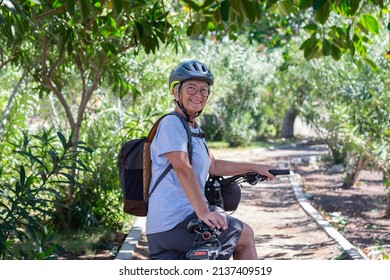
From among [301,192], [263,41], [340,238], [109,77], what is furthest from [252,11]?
[263,41]

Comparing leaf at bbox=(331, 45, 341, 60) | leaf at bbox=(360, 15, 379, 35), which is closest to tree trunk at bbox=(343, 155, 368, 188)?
leaf at bbox=(331, 45, 341, 60)

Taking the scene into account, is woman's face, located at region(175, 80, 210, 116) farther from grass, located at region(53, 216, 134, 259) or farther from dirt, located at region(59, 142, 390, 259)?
grass, located at region(53, 216, 134, 259)

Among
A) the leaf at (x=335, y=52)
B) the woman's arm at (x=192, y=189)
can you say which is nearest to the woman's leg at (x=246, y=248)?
the woman's arm at (x=192, y=189)

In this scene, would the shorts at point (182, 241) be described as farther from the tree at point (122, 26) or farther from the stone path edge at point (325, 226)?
the stone path edge at point (325, 226)

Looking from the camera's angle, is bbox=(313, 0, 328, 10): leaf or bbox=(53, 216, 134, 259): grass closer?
bbox=(313, 0, 328, 10): leaf

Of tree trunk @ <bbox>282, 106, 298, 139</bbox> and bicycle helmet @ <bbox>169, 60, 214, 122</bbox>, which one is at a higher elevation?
bicycle helmet @ <bbox>169, 60, 214, 122</bbox>

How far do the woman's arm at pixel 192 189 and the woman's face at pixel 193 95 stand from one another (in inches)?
13.0

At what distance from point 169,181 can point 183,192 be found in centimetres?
10

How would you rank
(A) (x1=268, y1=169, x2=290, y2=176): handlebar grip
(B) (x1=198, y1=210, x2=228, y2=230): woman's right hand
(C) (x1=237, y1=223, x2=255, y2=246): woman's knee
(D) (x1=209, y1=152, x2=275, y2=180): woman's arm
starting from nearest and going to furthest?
(B) (x1=198, y1=210, x2=228, y2=230): woman's right hand < (C) (x1=237, y1=223, x2=255, y2=246): woman's knee < (A) (x1=268, y1=169, x2=290, y2=176): handlebar grip < (D) (x1=209, y1=152, x2=275, y2=180): woman's arm

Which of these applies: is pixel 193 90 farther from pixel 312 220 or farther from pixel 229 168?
pixel 312 220

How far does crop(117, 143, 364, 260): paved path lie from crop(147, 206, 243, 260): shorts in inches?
132

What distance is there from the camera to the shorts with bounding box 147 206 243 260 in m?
4.02

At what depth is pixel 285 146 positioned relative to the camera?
3023cm
